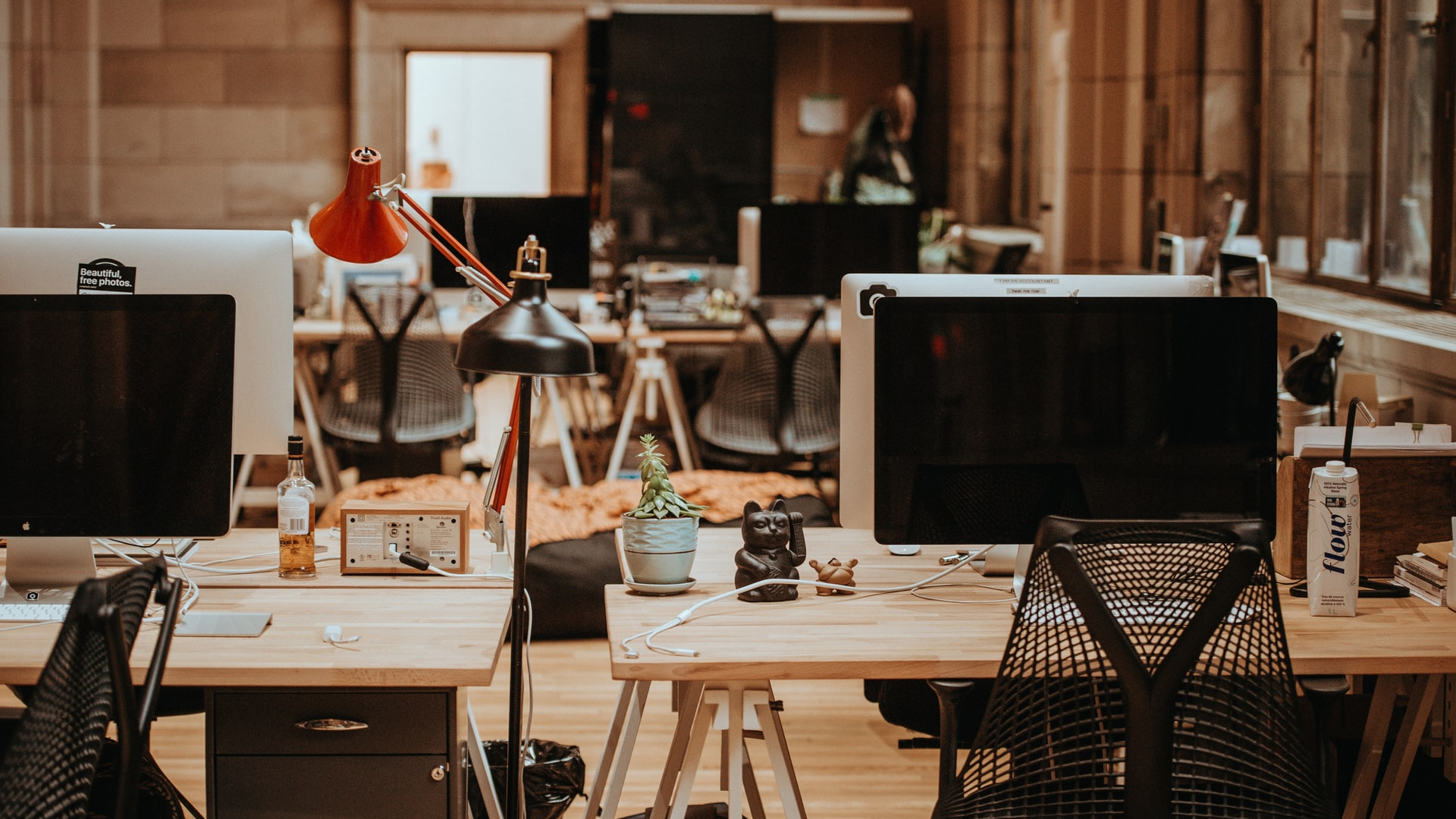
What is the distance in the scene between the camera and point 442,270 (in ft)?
20.4

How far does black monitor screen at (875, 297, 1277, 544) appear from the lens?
95.9 inches

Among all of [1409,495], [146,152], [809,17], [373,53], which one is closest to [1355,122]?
[1409,495]

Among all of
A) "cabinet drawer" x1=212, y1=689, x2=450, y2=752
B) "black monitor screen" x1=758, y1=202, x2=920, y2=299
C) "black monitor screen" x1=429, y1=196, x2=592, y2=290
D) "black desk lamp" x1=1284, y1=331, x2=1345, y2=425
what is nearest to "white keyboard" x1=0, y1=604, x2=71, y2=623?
"cabinet drawer" x1=212, y1=689, x2=450, y2=752

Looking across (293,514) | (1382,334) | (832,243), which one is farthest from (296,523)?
(832,243)

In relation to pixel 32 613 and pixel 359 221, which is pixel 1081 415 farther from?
pixel 32 613

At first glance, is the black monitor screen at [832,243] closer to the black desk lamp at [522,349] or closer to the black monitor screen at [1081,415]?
the black monitor screen at [1081,415]

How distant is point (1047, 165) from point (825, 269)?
175cm

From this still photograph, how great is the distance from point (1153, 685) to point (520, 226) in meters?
4.70

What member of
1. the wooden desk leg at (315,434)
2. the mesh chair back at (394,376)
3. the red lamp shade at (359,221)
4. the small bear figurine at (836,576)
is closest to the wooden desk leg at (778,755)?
the small bear figurine at (836,576)

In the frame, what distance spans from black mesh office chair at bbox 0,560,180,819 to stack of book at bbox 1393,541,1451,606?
6.56 ft

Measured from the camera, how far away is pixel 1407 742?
7.55ft

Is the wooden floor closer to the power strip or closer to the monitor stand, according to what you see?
the power strip

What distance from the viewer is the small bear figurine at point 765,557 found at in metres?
2.38

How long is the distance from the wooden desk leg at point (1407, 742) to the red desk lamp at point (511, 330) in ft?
4.59
